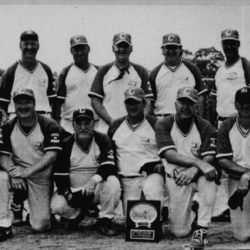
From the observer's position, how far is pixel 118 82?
484 cm

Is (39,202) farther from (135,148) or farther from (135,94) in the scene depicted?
(135,94)

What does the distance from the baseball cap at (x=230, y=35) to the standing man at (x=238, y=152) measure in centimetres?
98

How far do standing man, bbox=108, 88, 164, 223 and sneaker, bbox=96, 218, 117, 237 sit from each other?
263 millimetres

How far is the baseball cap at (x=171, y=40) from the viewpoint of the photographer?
480 centimetres

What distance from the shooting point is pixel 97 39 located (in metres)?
5.18

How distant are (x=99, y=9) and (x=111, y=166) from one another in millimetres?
1872

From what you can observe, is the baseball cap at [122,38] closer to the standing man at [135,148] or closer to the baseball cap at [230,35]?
the standing man at [135,148]

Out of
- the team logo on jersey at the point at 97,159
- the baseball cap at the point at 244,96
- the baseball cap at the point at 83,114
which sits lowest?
the team logo on jersey at the point at 97,159

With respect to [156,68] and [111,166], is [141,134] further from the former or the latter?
[156,68]

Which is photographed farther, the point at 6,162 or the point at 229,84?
the point at 229,84

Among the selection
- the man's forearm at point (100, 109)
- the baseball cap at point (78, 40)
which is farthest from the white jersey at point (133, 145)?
the baseball cap at point (78, 40)

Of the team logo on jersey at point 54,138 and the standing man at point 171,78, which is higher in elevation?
the standing man at point 171,78

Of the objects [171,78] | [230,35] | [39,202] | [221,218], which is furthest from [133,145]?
[230,35]

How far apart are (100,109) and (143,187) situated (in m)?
1.09
